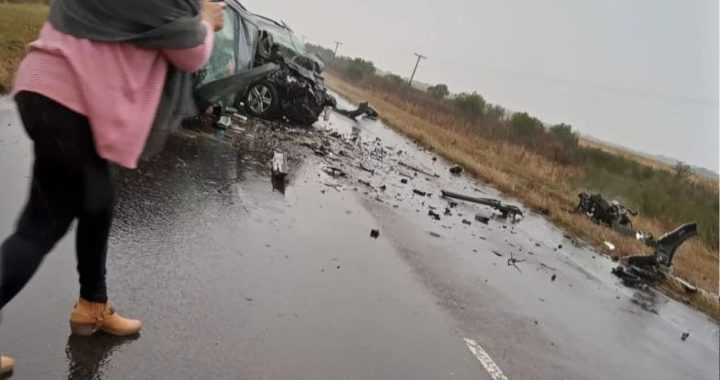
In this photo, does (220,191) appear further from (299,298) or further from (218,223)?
(299,298)

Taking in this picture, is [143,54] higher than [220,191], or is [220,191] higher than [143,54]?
[143,54]

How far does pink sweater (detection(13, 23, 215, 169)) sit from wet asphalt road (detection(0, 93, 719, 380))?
3.98ft

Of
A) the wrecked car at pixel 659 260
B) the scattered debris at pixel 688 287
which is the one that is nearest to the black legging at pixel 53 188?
the wrecked car at pixel 659 260

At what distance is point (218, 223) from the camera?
6.12m

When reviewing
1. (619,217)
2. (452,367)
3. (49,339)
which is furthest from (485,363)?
(619,217)

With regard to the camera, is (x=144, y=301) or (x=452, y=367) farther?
(x=452, y=367)

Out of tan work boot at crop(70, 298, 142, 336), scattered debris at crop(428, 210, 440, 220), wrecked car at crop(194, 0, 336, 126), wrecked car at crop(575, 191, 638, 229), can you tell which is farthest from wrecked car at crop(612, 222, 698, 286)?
tan work boot at crop(70, 298, 142, 336)

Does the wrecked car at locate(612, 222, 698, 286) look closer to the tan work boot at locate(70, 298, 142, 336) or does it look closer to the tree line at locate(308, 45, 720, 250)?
the tan work boot at locate(70, 298, 142, 336)

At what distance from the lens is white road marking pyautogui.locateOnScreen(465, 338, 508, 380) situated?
4625 millimetres

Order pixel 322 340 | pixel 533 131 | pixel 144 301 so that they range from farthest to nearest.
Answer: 1. pixel 533 131
2. pixel 322 340
3. pixel 144 301

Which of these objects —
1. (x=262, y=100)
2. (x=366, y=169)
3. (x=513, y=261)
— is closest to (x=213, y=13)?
(x=513, y=261)

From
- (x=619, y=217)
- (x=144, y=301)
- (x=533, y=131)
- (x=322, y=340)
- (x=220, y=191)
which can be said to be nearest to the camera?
(x=144, y=301)

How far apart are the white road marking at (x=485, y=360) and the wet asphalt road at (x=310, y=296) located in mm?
77

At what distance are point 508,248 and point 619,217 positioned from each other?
696cm
